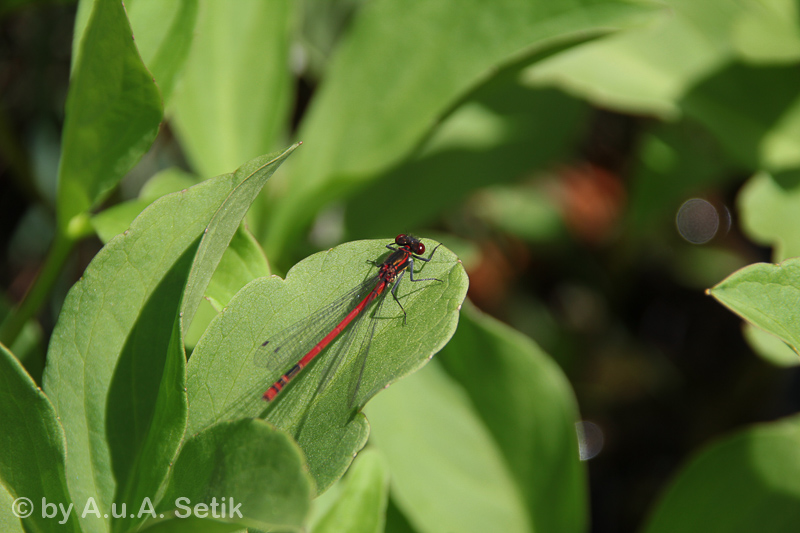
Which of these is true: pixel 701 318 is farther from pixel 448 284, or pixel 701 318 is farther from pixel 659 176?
pixel 448 284

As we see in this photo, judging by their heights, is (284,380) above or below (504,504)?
above

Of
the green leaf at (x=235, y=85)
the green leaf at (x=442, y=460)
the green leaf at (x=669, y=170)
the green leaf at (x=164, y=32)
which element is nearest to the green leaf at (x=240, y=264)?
the green leaf at (x=164, y=32)

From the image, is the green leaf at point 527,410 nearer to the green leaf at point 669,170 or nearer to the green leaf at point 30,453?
the green leaf at point 30,453

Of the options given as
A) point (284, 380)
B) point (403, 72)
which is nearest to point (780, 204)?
point (403, 72)

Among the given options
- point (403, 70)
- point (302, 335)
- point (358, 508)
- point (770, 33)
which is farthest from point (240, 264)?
point (770, 33)

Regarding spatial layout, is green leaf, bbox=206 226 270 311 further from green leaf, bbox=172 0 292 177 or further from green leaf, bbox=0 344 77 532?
green leaf, bbox=172 0 292 177

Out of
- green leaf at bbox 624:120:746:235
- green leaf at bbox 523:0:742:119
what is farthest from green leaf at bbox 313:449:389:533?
green leaf at bbox 624:120:746:235

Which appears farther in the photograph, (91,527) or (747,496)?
(747,496)

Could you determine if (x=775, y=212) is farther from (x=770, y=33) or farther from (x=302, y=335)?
(x=302, y=335)
